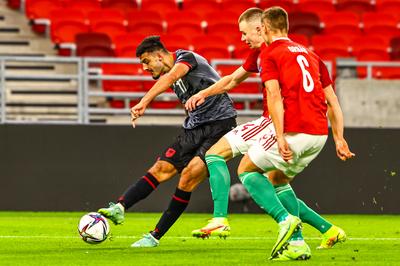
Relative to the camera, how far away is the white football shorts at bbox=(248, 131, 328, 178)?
27.5 feet

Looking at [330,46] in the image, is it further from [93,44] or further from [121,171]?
[121,171]

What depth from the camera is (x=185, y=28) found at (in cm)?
2072

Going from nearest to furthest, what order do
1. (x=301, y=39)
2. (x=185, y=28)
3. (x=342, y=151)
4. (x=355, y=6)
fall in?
1. (x=342, y=151)
2. (x=301, y=39)
3. (x=185, y=28)
4. (x=355, y=6)

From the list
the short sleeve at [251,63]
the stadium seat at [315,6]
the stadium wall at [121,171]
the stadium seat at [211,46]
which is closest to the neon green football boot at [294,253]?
the short sleeve at [251,63]

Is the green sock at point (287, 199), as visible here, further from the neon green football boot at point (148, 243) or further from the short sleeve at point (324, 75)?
the neon green football boot at point (148, 243)

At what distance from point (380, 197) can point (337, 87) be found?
69.1 inches

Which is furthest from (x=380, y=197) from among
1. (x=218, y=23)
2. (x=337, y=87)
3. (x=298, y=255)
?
(x=298, y=255)

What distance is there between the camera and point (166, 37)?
1945 cm

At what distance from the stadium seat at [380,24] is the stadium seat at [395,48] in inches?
38.0

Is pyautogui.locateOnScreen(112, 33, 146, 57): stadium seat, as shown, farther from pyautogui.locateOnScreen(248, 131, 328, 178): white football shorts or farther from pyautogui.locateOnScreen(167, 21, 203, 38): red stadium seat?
pyautogui.locateOnScreen(248, 131, 328, 178): white football shorts

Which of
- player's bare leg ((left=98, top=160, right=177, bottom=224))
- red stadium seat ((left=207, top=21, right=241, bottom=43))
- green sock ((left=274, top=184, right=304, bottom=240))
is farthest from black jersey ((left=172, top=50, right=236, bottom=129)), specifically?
red stadium seat ((left=207, top=21, right=241, bottom=43))

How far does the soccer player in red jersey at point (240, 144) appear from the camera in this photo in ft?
30.9

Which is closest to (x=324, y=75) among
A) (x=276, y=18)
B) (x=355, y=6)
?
(x=276, y=18)

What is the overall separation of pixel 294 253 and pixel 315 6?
14360mm
